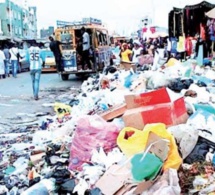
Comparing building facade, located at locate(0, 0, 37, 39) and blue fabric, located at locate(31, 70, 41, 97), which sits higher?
building facade, located at locate(0, 0, 37, 39)

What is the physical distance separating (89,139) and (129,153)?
728 millimetres

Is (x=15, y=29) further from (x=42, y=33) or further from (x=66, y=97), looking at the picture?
(x=66, y=97)

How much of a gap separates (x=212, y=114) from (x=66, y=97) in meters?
7.82

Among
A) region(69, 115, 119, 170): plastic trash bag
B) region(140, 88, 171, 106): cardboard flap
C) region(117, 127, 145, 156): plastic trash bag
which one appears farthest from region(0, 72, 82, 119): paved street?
region(117, 127, 145, 156): plastic trash bag

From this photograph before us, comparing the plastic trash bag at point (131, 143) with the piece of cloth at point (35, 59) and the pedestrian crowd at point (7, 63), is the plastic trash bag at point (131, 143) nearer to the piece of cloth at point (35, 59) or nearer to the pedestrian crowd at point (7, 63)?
the piece of cloth at point (35, 59)

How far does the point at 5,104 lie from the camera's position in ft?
39.0

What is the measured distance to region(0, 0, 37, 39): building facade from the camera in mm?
53531

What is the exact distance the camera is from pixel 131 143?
435 cm

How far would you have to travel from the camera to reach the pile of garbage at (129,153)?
149 inches

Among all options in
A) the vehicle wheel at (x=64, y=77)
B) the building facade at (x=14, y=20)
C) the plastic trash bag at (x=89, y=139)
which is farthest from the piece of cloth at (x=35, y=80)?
the building facade at (x=14, y=20)

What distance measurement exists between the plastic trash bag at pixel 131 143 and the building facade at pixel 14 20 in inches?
1632

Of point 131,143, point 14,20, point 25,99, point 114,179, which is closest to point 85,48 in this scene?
point 25,99

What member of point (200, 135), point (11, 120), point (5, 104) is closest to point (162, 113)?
point (200, 135)

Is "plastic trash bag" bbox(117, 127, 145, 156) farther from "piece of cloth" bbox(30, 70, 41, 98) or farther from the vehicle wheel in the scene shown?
the vehicle wheel
